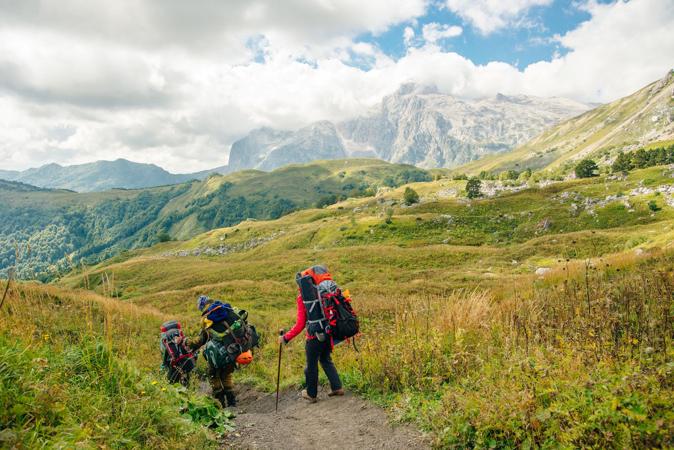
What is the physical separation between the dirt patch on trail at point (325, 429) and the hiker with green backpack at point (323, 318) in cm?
56

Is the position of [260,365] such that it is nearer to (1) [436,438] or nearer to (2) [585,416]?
(1) [436,438]

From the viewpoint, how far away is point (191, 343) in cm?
990

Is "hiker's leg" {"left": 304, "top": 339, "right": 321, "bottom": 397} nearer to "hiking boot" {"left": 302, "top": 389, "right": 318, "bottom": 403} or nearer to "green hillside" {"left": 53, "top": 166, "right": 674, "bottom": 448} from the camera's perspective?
"hiking boot" {"left": 302, "top": 389, "right": 318, "bottom": 403}

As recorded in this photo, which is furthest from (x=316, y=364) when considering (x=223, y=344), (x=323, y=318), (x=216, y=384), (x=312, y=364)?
(x=216, y=384)

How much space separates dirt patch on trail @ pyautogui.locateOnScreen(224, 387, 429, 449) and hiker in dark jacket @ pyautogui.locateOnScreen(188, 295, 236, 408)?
6.19ft

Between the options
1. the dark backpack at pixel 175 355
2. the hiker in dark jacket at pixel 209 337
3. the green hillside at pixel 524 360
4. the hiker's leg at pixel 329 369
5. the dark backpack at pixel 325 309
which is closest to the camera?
the green hillside at pixel 524 360

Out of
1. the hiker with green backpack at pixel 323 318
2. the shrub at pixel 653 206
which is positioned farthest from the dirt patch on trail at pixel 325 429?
the shrub at pixel 653 206

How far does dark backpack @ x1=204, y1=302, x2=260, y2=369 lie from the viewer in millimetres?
9359

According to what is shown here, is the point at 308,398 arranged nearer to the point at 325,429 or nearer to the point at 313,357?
the point at 313,357

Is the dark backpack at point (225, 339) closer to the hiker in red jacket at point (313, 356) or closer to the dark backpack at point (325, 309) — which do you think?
the hiker in red jacket at point (313, 356)

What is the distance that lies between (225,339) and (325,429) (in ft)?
13.2

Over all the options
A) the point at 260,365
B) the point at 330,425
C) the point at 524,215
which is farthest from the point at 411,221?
the point at 330,425

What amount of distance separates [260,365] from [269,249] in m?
57.2

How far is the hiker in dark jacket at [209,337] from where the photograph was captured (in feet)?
31.1
